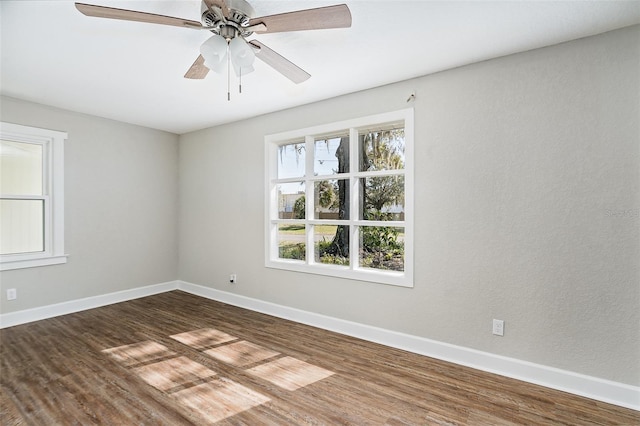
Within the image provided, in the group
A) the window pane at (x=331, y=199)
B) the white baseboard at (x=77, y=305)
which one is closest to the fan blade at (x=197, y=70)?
the window pane at (x=331, y=199)

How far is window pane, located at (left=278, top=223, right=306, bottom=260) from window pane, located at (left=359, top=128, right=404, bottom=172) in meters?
1.16

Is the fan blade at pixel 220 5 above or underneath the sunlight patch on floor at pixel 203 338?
above

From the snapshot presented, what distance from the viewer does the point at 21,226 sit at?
379cm

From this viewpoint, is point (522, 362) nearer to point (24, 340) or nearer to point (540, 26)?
point (540, 26)

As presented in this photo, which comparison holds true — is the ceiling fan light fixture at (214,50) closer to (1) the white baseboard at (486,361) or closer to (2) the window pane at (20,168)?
(1) the white baseboard at (486,361)

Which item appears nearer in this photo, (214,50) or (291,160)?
(214,50)

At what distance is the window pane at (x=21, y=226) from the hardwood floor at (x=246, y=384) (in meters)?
0.95

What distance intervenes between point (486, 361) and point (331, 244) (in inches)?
73.3

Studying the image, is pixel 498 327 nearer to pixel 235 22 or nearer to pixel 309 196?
pixel 309 196

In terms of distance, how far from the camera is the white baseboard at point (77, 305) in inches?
143

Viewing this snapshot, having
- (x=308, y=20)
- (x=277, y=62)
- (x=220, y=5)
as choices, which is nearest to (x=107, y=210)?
(x=277, y=62)

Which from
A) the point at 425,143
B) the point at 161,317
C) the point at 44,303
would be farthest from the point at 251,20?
the point at 44,303

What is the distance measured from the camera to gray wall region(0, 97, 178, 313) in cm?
386

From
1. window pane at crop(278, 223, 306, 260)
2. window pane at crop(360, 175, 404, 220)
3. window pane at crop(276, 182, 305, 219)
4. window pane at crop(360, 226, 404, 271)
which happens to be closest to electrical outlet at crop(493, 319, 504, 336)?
window pane at crop(360, 226, 404, 271)
